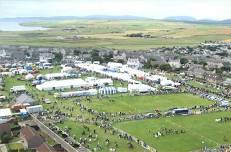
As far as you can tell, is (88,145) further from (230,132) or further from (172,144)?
(230,132)

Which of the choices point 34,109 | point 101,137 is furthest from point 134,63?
point 101,137

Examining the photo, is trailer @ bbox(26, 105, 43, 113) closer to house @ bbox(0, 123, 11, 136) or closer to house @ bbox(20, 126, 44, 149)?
house @ bbox(0, 123, 11, 136)

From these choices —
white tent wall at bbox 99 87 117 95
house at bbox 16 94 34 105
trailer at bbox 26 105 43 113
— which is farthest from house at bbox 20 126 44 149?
white tent wall at bbox 99 87 117 95

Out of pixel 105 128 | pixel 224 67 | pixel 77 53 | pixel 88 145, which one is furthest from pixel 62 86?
pixel 77 53

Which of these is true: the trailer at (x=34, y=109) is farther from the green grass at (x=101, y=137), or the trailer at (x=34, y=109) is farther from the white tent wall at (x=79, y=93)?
the white tent wall at (x=79, y=93)

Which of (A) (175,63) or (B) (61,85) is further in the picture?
(A) (175,63)

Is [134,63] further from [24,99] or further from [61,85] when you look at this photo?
[24,99]
